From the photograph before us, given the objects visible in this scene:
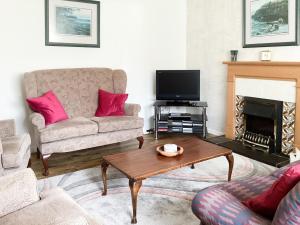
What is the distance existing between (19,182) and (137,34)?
361cm

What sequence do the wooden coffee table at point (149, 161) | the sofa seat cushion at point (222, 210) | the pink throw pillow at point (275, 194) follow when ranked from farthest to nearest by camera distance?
1. the wooden coffee table at point (149, 161)
2. the sofa seat cushion at point (222, 210)
3. the pink throw pillow at point (275, 194)

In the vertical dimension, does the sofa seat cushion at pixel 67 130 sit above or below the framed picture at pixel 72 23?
below

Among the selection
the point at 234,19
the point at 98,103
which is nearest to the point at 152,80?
the point at 98,103

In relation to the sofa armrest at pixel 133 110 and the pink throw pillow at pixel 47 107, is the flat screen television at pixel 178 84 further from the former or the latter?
the pink throw pillow at pixel 47 107

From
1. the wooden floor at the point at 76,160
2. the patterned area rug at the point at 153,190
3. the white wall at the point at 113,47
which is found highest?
the white wall at the point at 113,47

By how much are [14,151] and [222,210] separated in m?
1.96

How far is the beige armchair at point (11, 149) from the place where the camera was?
256 cm

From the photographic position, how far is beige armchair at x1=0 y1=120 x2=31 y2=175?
2559mm

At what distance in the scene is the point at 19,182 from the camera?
159 centimetres

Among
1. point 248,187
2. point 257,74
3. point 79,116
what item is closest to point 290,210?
point 248,187

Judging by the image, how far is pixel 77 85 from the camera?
411cm

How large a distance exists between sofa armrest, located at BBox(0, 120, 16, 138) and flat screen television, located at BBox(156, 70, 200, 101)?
243 centimetres

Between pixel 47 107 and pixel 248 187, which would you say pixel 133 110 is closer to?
pixel 47 107

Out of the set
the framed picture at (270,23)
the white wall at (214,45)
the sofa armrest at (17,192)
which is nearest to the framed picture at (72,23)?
the white wall at (214,45)
